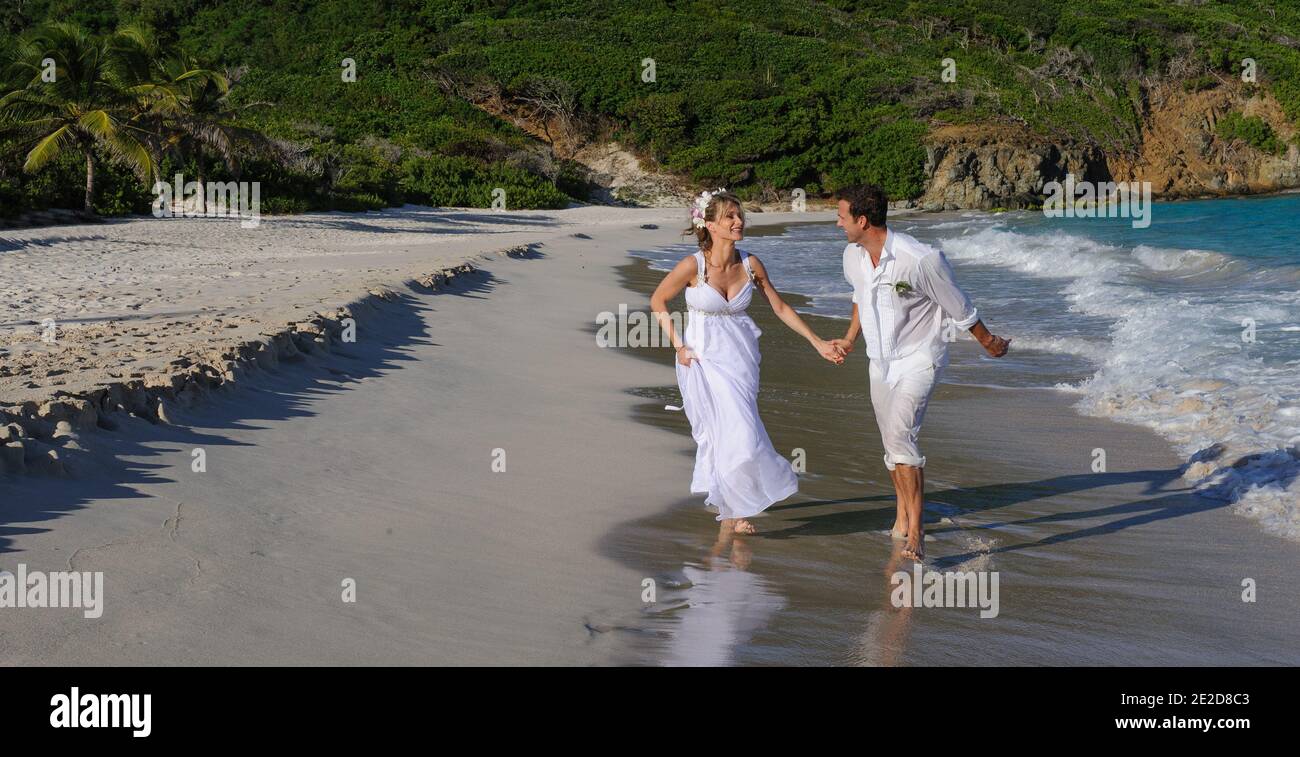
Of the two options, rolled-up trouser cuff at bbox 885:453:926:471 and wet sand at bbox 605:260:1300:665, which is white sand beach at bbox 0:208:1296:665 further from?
rolled-up trouser cuff at bbox 885:453:926:471

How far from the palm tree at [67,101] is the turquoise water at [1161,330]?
10928 millimetres

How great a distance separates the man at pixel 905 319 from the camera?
5059mm

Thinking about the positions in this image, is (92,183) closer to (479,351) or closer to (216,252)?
(216,252)

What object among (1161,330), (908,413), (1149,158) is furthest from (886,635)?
(1149,158)

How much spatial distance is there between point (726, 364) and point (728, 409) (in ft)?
0.73

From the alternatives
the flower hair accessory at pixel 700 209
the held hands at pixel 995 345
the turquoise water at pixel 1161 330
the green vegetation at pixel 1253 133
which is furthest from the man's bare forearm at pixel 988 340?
the green vegetation at pixel 1253 133

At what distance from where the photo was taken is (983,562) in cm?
502

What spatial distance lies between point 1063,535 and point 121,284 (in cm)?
1021

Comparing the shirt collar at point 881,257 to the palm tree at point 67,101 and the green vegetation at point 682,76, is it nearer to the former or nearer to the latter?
the palm tree at point 67,101

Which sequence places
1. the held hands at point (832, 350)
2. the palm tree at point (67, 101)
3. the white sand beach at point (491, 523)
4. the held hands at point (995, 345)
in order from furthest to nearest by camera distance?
the palm tree at point (67, 101) → the held hands at point (832, 350) → the held hands at point (995, 345) → the white sand beach at point (491, 523)

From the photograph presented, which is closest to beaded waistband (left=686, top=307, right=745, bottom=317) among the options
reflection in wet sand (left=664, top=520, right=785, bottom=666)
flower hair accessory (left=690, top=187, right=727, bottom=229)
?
flower hair accessory (left=690, top=187, right=727, bottom=229)

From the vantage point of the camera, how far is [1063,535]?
18.1ft

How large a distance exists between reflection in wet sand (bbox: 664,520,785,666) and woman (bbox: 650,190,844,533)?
314 millimetres
